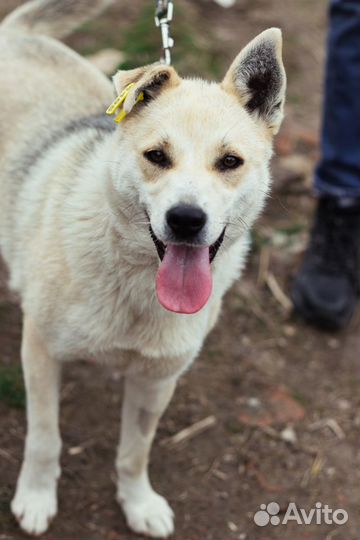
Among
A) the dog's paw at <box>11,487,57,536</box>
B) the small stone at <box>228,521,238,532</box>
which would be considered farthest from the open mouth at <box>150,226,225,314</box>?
the small stone at <box>228,521,238,532</box>

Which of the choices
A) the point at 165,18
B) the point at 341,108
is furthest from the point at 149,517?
the point at 341,108

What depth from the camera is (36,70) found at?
3.60m

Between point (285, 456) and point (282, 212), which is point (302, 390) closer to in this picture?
point (285, 456)

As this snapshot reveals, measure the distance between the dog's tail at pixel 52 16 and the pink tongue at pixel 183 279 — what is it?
2.03 meters

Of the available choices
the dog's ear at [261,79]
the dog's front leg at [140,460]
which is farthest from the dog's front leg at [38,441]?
the dog's ear at [261,79]

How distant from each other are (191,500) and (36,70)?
2.09 metres

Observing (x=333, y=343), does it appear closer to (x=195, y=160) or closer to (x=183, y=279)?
(x=183, y=279)

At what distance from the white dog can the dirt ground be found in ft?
0.54

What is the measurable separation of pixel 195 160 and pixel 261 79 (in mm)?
482

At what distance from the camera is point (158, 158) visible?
8.17 ft

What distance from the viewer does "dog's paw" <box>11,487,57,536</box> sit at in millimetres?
3051

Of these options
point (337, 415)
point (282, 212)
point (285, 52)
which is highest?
point (285, 52)

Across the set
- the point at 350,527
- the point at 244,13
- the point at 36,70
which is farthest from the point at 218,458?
the point at 244,13

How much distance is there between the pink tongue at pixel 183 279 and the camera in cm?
246
